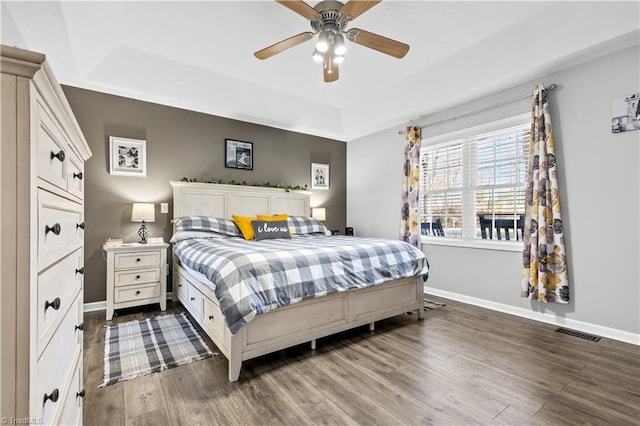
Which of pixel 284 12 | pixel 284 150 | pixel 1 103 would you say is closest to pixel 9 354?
pixel 1 103

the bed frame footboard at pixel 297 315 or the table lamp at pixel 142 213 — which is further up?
the table lamp at pixel 142 213

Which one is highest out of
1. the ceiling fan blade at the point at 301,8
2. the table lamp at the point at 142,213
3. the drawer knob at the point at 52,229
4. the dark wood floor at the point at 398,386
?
the ceiling fan blade at the point at 301,8

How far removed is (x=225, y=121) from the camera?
441 centimetres

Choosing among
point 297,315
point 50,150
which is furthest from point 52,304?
point 297,315

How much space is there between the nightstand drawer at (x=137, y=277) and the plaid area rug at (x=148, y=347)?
17.1 inches

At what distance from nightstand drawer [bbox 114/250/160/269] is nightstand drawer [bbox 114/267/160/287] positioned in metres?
0.06

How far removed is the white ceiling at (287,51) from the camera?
2541 mm

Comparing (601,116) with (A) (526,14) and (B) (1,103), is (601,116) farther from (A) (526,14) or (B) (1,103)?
(B) (1,103)

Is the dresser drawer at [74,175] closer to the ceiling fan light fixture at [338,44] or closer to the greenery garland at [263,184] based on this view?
the ceiling fan light fixture at [338,44]

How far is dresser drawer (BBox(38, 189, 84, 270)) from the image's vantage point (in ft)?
2.39

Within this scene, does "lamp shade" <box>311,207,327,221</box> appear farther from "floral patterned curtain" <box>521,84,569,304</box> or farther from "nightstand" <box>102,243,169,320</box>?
"floral patterned curtain" <box>521,84,569,304</box>

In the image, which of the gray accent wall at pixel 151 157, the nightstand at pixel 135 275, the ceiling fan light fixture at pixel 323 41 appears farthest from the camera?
the gray accent wall at pixel 151 157

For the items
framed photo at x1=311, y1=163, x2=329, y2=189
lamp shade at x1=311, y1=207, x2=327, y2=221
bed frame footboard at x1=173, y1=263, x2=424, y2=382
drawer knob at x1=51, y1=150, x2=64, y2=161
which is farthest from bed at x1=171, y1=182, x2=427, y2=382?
framed photo at x1=311, y1=163, x2=329, y2=189

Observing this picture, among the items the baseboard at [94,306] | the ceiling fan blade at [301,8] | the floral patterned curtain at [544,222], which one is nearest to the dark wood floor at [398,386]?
the floral patterned curtain at [544,222]
